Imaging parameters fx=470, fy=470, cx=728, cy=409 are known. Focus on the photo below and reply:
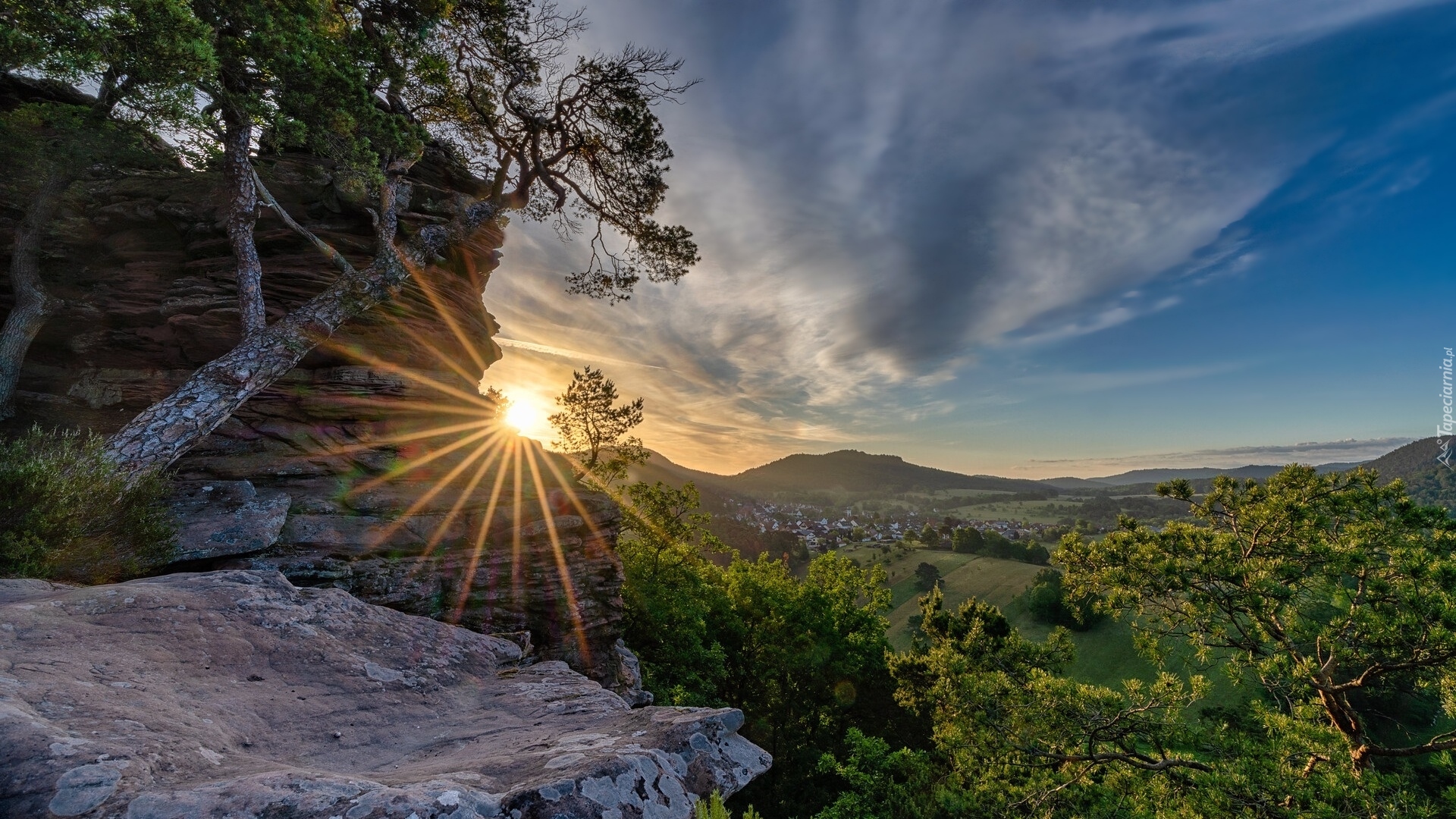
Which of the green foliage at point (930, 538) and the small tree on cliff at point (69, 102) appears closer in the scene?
the small tree on cliff at point (69, 102)

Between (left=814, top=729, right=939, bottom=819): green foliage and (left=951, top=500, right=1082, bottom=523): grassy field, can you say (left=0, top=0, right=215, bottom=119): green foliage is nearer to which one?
(left=814, top=729, right=939, bottom=819): green foliage

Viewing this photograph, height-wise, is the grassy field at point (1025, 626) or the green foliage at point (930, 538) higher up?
the green foliage at point (930, 538)

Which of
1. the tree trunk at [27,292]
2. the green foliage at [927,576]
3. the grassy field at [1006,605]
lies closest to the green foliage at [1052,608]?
the grassy field at [1006,605]

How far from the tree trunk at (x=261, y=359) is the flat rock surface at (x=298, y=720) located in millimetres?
4805

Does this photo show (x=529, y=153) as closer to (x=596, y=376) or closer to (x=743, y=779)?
(x=596, y=376)

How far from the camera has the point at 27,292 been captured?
1226 centimetres

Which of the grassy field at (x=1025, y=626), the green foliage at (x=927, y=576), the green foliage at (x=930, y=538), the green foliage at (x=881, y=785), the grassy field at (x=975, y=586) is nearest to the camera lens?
the green foliage at (x=881, y=785)

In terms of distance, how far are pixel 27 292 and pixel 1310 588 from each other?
31.2 meters

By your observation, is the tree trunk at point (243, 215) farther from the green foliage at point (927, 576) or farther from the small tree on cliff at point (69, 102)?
the green foliage at point (927, 576)

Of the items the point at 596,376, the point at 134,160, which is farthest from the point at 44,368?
the point at 596,376

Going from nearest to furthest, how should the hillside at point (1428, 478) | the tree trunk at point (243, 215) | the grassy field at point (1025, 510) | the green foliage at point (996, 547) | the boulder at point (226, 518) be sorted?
the boulder at point (226, 518) → the tree trunk at point (243, 215) → the hillside at point (1428, 478) → the green foliage at point (996, 547) → the grassy field at point (1025, 510)

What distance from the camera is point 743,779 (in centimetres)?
310

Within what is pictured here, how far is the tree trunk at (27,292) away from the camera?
11.5m

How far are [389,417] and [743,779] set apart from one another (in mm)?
13992
